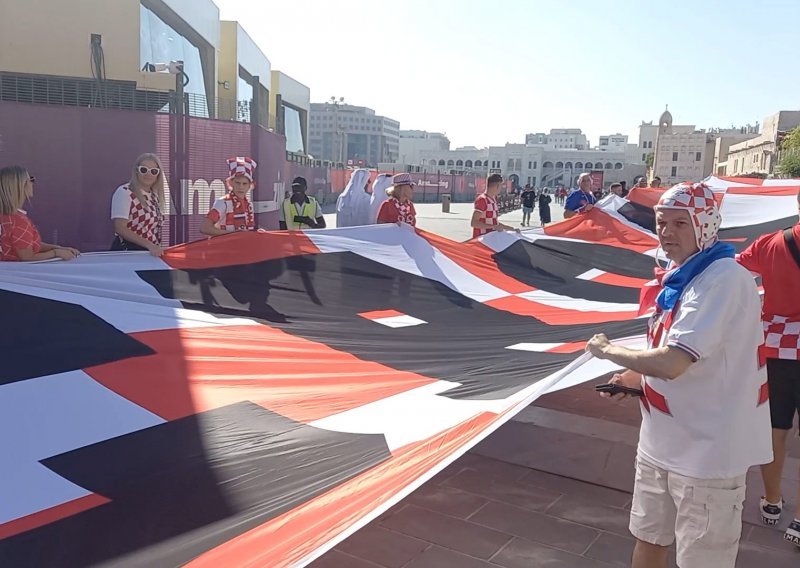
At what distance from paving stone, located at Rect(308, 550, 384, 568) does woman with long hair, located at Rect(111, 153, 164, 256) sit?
2340mm

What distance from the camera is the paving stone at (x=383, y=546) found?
2723mm

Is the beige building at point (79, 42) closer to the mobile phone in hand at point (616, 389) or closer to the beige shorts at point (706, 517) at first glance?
the mobile phone in hand at point (616, 389)

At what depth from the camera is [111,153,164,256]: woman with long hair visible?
4383 millimetres

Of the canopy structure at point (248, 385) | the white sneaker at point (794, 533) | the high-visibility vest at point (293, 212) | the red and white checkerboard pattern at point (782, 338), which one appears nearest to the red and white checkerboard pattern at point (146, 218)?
the canopy structure at point (248, 385)

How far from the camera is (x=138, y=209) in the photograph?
4.47 m

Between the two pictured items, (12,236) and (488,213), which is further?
(488,213)

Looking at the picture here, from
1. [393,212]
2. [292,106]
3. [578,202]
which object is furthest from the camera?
[292,106]

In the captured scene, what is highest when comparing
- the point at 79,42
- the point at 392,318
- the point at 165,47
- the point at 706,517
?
the point at 165,47

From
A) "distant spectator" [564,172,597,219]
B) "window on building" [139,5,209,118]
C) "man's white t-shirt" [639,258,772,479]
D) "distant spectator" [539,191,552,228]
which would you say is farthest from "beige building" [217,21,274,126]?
"man's white t-shirt" [639,258,772,479]

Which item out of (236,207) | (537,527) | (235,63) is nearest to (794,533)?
(537,527)

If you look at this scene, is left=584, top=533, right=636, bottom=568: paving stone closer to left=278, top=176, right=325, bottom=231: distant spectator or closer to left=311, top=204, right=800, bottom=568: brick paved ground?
left=311, top=204, right=800, bottom=568: brick paved ground

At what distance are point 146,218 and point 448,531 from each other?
2805 mm

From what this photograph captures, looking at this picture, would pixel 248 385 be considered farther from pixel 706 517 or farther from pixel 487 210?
pixel 487 210

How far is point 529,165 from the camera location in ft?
416
